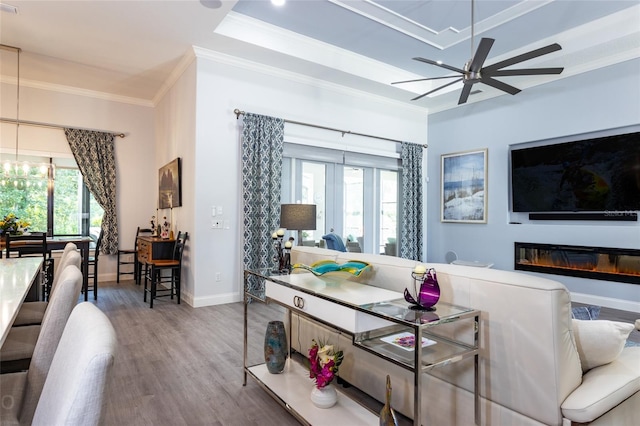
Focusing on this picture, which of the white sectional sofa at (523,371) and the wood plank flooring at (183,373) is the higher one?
the white sectional sofa at (523,371)

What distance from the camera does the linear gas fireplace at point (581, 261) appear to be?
4.63 m

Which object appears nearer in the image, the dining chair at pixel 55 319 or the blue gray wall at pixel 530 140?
the dining chair at pixel 55 319

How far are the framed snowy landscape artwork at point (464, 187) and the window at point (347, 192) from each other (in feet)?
3.10

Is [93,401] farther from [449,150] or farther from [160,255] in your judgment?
[449,150]

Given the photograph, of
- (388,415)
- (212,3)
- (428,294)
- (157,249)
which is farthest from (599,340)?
(157,249)

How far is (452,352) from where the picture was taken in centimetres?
161

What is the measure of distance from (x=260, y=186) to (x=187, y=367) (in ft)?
8.88

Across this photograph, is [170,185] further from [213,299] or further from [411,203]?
[411,203]

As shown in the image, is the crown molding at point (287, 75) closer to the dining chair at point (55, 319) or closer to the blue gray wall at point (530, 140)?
the blue gray wall at point (530, 140)

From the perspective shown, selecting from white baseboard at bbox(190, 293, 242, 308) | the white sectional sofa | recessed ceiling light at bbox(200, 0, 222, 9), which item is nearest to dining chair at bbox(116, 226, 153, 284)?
white baseboard at bbox(190, 293, 242, 308)

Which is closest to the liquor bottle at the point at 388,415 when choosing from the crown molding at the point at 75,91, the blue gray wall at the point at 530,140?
the blue gray wall at the point at 530,140

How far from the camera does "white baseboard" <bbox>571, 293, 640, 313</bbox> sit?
4.57m

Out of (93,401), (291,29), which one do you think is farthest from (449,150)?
(93,401)

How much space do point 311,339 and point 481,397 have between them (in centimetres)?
134
